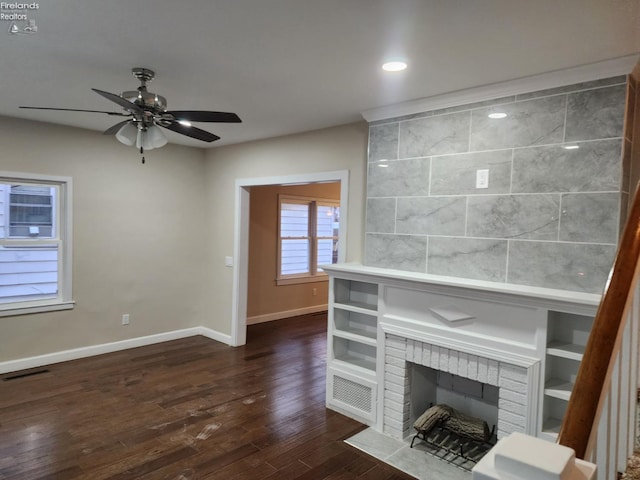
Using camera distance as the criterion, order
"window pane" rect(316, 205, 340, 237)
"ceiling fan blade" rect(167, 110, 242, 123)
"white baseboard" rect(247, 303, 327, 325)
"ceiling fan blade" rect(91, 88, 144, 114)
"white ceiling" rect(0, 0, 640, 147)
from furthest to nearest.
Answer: "window pane" rect(316, 205, 340, 237)
"white baseboard" rect(247, 303, 327, 325)
"ceiling fan blade" rect(167, 110, 242, 123)
"ceiling fan blade" rect(91, 88, 144, 114)
"white ceiling" rect(0, 0, 640, 147)

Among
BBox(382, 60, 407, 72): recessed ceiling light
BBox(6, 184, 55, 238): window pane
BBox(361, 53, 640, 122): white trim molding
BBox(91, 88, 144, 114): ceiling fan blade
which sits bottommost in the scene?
BBox(6, 184, 55, 238): window pane

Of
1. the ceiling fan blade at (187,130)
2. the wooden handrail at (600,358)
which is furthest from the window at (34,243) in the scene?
→ the wooden handrail at (600,358)

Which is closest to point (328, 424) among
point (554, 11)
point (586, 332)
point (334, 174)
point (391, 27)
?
point (586, 332)

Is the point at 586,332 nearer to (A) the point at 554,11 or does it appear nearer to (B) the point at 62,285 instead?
(A) the point at 554,11

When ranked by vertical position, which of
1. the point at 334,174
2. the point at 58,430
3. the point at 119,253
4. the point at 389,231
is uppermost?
the point at 334,174

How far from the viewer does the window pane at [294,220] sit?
6.98 metres

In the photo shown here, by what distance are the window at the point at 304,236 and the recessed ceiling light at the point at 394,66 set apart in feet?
14.3

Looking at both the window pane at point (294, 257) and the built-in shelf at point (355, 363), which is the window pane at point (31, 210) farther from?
the built-in shelf at point (355, 363)

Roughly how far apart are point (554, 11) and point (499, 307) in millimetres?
1677

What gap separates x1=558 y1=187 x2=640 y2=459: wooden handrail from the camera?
2.76ft

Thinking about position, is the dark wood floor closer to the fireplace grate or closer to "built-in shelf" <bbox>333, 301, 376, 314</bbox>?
the fireplace grate

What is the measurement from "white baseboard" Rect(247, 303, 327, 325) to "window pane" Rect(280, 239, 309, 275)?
0.68 metres

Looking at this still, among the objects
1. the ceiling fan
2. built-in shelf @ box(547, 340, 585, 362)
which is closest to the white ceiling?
the ceiling fan

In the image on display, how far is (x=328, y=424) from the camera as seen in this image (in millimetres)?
3424
